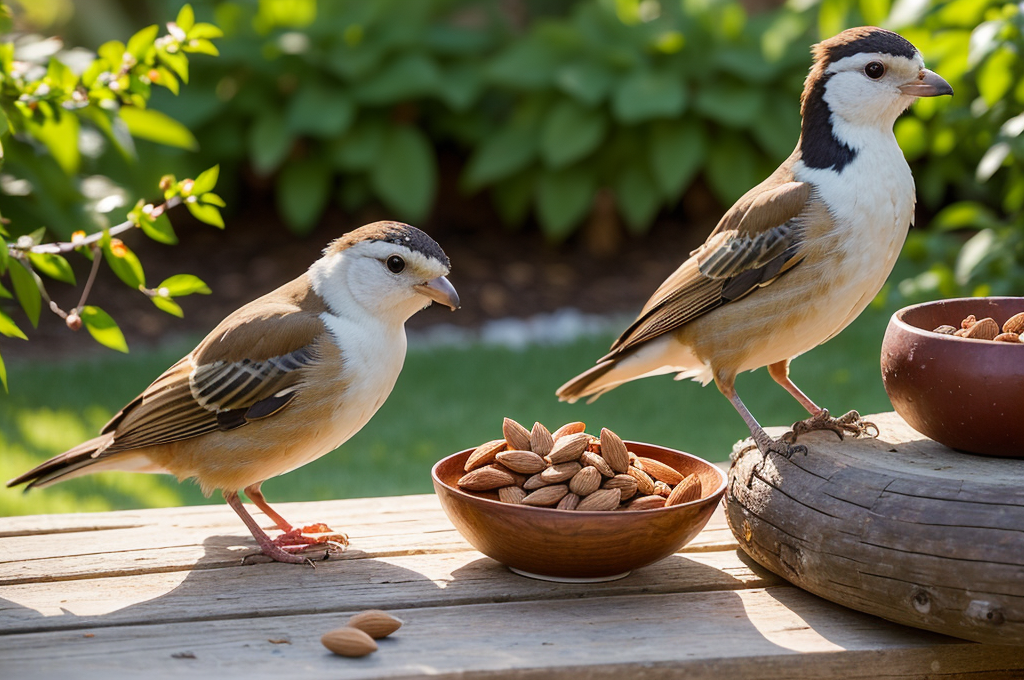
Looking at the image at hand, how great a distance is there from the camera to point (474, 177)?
8.73 meters

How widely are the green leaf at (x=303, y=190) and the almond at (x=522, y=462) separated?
6.04m

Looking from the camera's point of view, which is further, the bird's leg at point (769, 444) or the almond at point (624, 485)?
the bird's leg at point (769, 444)

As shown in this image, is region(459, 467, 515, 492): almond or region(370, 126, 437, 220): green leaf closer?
region(459, 467, 515, 492): almond

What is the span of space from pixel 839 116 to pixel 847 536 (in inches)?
56.7

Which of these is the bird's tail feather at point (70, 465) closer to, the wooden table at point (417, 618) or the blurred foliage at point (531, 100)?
the wooden table at point (417, 618)

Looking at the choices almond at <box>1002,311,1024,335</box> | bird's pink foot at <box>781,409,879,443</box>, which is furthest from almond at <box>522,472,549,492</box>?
almond at <box>1002,311,1024,335</box>

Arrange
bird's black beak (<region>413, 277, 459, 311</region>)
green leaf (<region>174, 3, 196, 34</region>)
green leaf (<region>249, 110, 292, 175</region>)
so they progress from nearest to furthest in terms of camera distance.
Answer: bird's black beak (<region>413, 277, 459, 311</region>)
green leaf (<region>174, 3, 196, 34</region>)
green leaf (<region>249, 110, 292, 175</region>)

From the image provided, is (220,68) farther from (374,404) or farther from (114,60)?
(374,404)

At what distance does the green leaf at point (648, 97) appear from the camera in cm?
800

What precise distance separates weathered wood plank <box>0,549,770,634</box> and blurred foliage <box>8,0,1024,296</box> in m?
5.48

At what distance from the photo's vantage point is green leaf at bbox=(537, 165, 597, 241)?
343 inches

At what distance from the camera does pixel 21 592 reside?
2.93 metres

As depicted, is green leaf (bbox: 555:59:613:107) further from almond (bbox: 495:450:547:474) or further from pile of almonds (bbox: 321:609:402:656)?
pile of almonds (bbox: 321:609:402:656)

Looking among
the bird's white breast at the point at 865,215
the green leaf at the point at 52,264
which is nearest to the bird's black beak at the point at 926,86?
the bird's white breast at the point at 865,215
